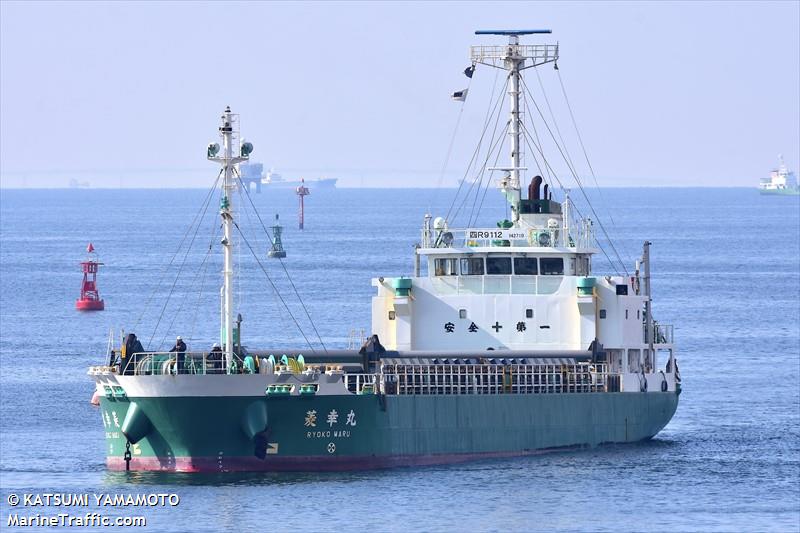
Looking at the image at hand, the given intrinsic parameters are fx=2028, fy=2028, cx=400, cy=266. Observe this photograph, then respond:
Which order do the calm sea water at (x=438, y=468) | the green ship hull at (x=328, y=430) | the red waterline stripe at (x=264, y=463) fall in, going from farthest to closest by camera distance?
the red waterline stripe at (x=264, y=463), the green ship hull at (x=328, y=430), the calm sea water at (x=438, y=468)

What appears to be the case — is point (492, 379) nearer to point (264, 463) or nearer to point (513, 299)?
point (513, 299)

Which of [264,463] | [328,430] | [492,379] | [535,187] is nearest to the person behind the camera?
[264,463]

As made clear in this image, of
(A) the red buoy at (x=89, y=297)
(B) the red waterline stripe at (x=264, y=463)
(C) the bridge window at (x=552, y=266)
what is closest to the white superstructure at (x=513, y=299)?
(C) the bridge window at (x=552, y=266)

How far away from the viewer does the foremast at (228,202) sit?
5388 cm

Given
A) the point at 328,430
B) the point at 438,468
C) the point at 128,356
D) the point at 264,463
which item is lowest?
the point at 438,468

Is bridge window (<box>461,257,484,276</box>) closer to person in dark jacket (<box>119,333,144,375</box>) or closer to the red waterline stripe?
the red waterline stripe

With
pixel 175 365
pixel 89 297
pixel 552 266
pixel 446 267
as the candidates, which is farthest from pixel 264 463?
pixel 89 297

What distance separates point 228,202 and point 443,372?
29.3 ft

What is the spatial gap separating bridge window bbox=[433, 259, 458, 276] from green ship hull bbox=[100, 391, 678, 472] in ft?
20.6

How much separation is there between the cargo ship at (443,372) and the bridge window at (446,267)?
5 cm

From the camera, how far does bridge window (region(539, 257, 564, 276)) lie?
Answer: 64.2 m

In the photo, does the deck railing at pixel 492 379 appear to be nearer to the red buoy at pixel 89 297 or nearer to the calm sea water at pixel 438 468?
the calm sea water at pixel 438 468

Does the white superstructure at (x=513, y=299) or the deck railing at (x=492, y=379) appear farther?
the white superstructure at (x=513, y=299)

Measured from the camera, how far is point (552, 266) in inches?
2530
